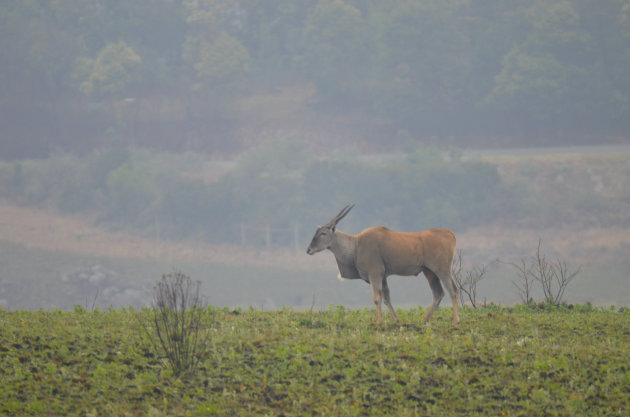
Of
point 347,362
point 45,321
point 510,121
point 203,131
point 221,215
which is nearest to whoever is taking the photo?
point 347,362

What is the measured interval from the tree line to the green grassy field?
76681 mm

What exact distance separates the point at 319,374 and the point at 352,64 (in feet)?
284

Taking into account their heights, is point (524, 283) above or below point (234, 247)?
below

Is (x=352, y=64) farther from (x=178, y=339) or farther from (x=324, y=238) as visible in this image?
(x=178, y=339)

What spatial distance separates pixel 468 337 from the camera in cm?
1394

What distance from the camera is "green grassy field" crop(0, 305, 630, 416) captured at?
445 inches

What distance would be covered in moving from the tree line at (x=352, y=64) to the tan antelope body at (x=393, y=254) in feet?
243

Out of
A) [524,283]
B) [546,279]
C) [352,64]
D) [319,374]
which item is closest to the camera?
[319,374]

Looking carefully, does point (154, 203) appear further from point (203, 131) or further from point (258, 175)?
point (203, 131)

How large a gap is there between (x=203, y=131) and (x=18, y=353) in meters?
85.7

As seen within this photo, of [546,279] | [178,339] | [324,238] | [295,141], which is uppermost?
[295,141]

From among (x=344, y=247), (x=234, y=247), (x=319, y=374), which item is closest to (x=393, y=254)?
(x=344, y=247)

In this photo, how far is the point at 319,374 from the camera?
1212 cm

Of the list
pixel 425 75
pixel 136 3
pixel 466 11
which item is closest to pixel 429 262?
pixel 425 75
